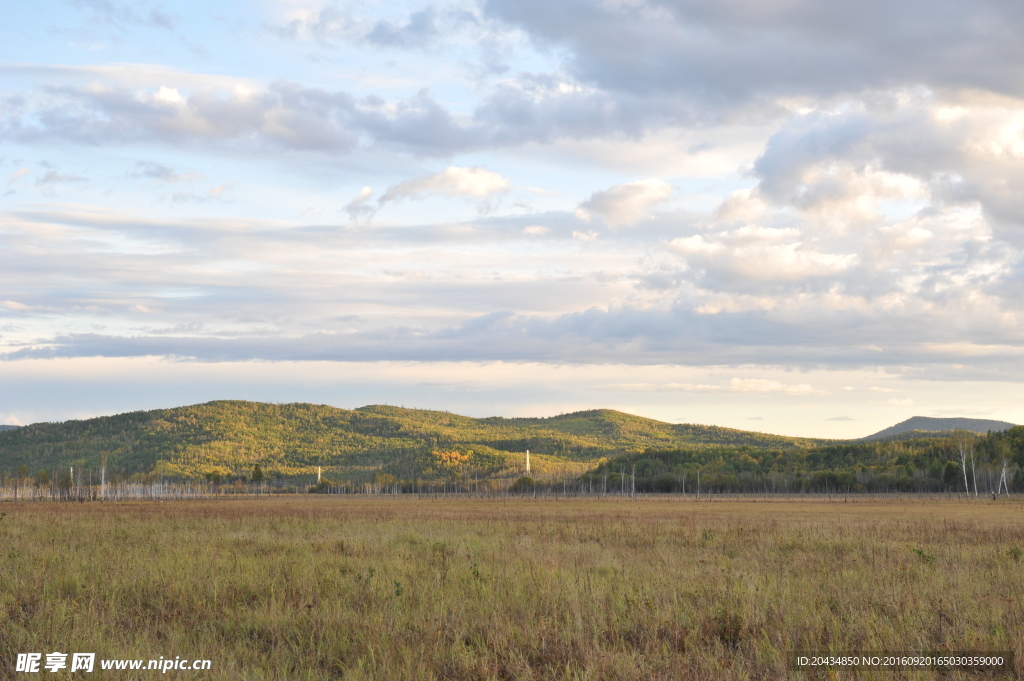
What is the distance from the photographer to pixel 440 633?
1053 cm

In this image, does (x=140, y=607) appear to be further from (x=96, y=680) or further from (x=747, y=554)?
(x=747, y=554)

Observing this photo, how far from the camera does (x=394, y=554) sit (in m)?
19.8

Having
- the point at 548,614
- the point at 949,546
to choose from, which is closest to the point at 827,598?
the point at 548,614

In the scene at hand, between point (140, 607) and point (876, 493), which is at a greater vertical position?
point (140, 607)

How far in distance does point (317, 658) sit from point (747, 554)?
1421 cm

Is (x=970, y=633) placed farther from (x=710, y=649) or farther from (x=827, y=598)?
(x=710, y=649)

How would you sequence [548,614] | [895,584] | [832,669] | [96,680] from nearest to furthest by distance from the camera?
[96,680] → [832,669] → [548,614] → [895,584]

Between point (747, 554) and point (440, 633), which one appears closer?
point (440, 633)

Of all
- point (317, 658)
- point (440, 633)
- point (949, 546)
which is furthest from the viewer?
point (949, 546)

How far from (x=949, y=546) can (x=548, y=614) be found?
1681 cm

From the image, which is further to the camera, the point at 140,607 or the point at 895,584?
the point at 895,584

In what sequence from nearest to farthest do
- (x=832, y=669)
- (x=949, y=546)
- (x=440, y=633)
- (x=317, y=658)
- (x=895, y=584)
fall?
(x=832, y=669)
(x=317, y=658)
(x=440, y=633)
(x=895, y=584)
(x=949, y=546)

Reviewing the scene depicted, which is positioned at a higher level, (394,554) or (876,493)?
(394,554)

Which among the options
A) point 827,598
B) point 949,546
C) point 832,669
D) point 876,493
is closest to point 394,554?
point 827,598
